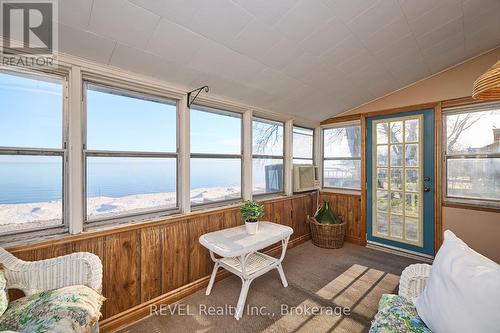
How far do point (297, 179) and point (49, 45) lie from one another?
317 cm

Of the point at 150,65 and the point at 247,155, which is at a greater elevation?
the point at 150,65

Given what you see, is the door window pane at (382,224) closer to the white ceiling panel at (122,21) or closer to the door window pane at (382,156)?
the door window pane at (382,156)

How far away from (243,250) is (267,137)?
1947mm

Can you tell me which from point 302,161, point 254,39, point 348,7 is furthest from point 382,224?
point 254,39

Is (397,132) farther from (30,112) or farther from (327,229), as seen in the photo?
(30,112)

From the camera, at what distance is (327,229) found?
3.41 metres

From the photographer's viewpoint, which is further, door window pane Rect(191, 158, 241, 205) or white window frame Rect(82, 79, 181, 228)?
door window pane Rect(191, 158, 241, 205)

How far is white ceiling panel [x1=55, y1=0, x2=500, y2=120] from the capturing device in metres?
1.48

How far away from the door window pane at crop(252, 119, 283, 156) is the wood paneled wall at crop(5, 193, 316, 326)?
1084 millimetres

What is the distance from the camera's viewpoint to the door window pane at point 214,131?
2492 millimetres

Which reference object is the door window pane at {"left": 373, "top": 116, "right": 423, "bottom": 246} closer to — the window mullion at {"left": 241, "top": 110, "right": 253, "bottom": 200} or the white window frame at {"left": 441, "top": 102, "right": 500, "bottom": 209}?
the white window frame at {"left": 441, "top": 102, "right": 500, "bottom": 209}

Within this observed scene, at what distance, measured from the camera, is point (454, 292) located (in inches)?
36.9

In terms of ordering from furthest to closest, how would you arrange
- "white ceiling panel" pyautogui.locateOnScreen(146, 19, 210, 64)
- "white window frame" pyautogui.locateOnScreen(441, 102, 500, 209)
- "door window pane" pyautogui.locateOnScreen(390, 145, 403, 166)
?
1. "door window pane" pyautogui.locateOnScreen(390, 145, 403, 166)
2. "white window frame" pyautogui.locateOnScreen(441, 102, 500, 209)
3. "white ceiling panel" pyautogui.locateOnScreen(146, 19, 210, 64)

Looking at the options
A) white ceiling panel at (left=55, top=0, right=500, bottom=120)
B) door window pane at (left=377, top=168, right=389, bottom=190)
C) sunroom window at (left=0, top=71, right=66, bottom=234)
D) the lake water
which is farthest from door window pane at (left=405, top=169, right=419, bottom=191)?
sunroom window at (left=0, top=71, right=66, bottom=234)
